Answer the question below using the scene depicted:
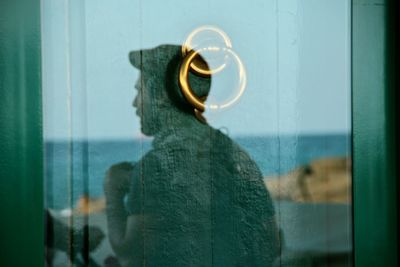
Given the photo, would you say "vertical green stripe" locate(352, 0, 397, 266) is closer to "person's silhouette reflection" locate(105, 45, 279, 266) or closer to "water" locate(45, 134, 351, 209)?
"water" locate(45, 134, 351, 209)

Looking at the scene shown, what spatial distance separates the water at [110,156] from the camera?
5.06ft

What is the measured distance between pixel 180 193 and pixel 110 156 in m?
0.21

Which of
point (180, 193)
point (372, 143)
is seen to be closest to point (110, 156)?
point (180, 193)

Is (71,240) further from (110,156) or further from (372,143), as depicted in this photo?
(372,143)

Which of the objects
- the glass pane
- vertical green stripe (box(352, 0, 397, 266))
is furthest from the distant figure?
vertical green stripe (box(352, 0, 397, 266))

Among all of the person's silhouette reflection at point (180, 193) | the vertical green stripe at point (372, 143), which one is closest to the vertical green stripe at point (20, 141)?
the person's silhouette reflection at point (180, 193)

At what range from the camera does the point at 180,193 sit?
162cm

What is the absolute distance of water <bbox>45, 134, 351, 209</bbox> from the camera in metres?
1.54

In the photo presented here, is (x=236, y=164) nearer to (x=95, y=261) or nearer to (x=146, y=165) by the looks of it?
(x=146, y=165)

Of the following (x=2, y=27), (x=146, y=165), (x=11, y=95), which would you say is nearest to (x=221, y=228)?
(x=146, y=165)

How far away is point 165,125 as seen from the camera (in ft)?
5.29

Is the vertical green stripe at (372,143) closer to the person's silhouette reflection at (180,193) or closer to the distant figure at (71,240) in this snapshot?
the person's silhouette reflection at (180,193)

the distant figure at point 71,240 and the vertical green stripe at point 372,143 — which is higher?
the vertical green stripe at point 372,143

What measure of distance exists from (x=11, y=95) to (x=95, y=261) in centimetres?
47
